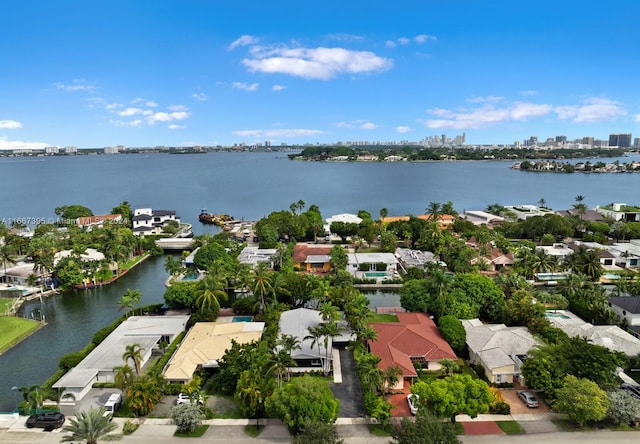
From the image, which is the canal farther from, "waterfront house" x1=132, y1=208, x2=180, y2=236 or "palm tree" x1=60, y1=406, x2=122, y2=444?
"waterfront house" x1=132, y1=208, x2=180, y2=236

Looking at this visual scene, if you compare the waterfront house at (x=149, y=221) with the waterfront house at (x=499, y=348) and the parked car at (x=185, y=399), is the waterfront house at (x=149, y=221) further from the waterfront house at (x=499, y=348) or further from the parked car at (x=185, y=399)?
the waterfront house at (x=499, y=348)

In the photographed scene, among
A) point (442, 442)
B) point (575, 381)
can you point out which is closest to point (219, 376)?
point (442, 442)

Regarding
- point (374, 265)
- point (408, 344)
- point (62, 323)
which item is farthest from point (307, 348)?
point (374, 265)

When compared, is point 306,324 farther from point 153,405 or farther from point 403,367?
point 153,405

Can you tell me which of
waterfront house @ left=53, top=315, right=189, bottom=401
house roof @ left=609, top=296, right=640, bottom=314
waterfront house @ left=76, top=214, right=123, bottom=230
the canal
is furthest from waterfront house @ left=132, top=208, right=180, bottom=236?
house roof @ left=609, top=296, right=640, bottom=314

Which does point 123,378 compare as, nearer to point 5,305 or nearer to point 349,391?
point 349,391

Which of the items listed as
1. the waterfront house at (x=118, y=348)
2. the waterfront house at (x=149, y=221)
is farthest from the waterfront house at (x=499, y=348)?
the waterfront house at (x=149, y=221)
